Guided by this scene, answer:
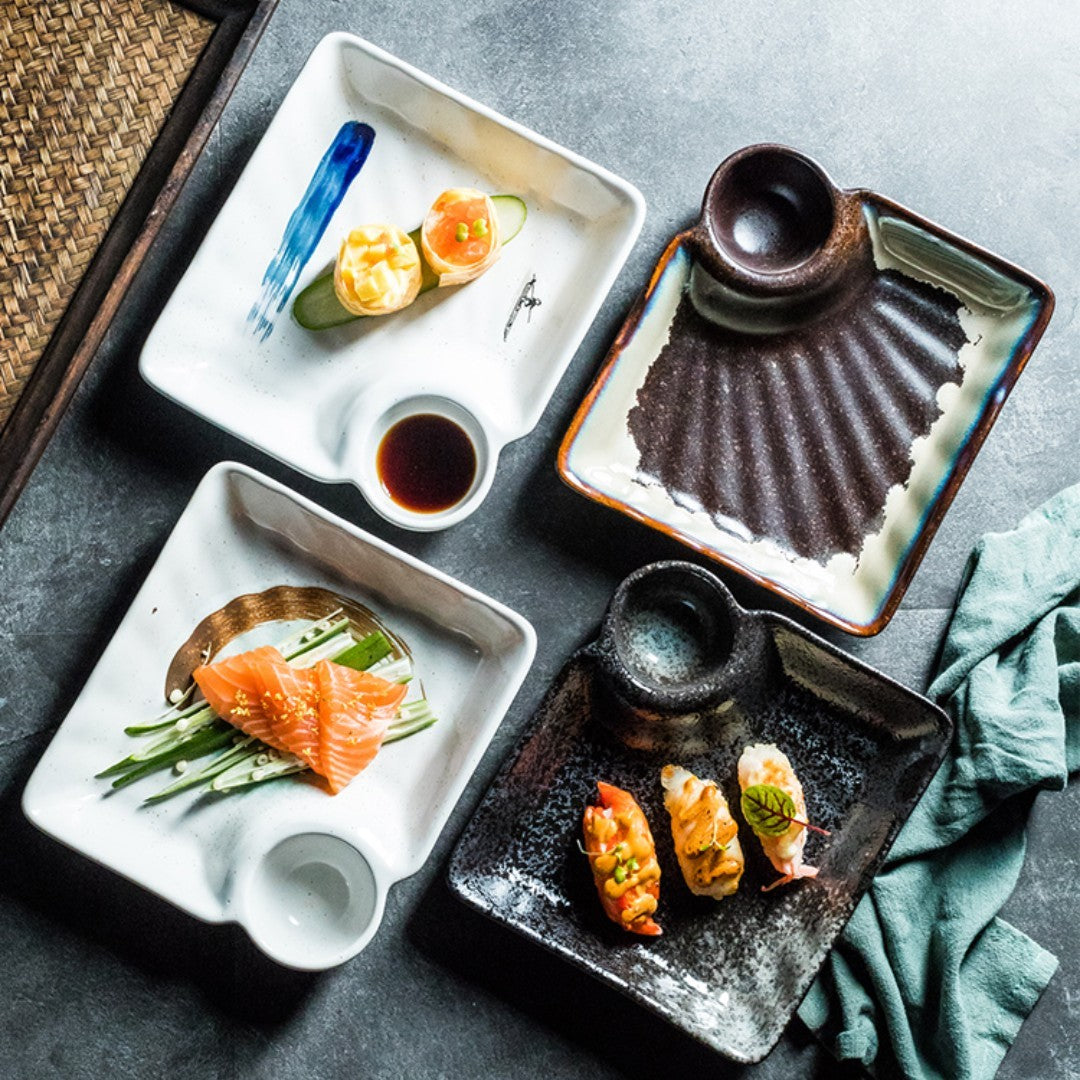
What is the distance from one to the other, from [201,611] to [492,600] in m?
0.58

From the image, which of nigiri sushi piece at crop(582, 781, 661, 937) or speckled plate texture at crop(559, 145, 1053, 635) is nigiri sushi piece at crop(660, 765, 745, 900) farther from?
speckled plate texture at crop(559, 145, 1053, 635)

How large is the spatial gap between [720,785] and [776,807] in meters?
0.20

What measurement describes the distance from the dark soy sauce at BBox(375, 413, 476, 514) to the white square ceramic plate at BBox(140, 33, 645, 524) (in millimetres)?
45

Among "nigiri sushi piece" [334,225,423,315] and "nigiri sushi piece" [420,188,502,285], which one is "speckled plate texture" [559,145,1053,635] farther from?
"nigiri sushi piece" [334,225,423,315]

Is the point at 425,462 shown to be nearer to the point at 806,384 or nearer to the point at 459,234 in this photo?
the point at 459,234

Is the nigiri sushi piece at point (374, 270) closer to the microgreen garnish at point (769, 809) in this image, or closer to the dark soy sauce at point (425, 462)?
the dark soy sauce at point (425, 462)

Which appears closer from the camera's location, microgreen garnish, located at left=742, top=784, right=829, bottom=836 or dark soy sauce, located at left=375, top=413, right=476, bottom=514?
microgreen garnish, located at left=742, top=784, right=829, bottom=836

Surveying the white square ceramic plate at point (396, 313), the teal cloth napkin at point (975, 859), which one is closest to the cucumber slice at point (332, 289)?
the white square ceramic plate at point (396, 313)

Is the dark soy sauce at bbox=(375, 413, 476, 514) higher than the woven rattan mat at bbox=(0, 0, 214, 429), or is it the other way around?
the woven rattan mat at bbox=(0, 0, 214, 429)

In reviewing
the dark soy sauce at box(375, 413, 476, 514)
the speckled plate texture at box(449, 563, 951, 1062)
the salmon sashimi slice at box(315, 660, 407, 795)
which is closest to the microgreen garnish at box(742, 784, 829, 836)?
the speckled plate texture at box(449, 563, 951, 1062)

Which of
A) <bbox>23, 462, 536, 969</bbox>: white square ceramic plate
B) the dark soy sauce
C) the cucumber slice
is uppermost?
the cucumber slice

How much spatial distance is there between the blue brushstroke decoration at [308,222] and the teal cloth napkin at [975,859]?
149 centimetres

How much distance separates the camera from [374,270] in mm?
2305

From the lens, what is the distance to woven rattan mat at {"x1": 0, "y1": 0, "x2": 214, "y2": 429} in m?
2.32
